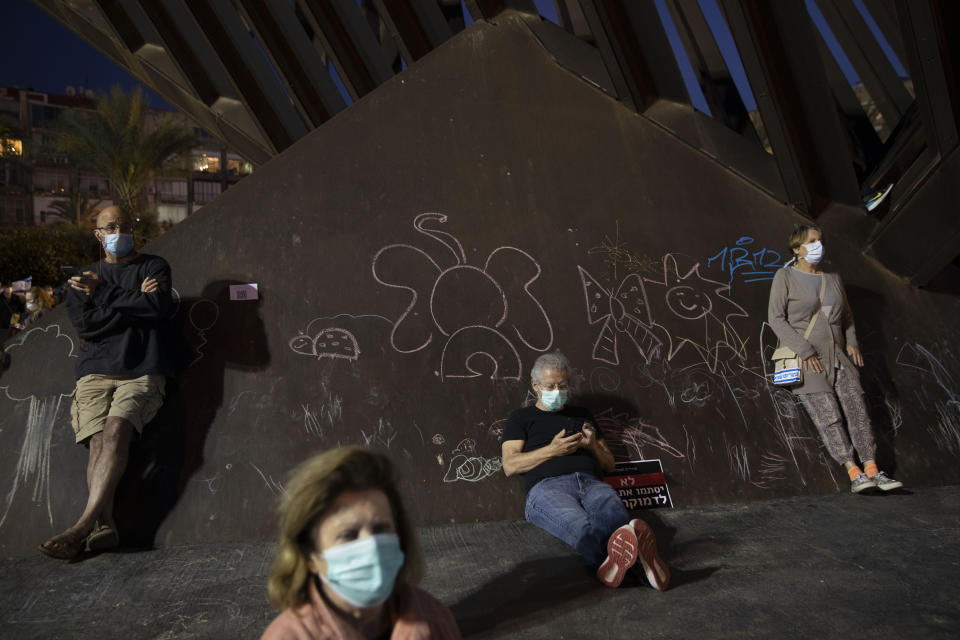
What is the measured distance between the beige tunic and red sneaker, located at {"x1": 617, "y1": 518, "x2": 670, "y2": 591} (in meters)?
2.52

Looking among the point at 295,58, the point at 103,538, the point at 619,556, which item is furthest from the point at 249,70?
the point at 619,556

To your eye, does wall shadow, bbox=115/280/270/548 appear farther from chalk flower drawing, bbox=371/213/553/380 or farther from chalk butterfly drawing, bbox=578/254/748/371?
chalk butterfly drawing, bbox=578/254/748/371

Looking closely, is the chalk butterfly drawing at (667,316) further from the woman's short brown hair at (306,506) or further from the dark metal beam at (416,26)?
the woman's short brown hair at (306,506)

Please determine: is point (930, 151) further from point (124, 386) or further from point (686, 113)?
point (124, 386)

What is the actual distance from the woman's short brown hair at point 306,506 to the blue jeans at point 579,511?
6.76ft

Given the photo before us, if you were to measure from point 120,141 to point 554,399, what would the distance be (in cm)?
3315

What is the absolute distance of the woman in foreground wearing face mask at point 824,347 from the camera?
5160 mm

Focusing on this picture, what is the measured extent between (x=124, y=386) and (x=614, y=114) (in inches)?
171

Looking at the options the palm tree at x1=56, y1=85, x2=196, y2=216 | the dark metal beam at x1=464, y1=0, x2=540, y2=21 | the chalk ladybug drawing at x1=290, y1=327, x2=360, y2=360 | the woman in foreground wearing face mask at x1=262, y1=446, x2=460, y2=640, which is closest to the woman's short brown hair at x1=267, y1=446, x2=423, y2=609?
the woman in foreground wearing face mask at x1=262, y1=446, x2=460, y2=640

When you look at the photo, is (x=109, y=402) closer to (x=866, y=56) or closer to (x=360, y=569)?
(x=360, y=569)

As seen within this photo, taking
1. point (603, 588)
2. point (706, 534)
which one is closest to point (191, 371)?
point (603, 588)

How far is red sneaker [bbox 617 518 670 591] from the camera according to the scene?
3.41 metres

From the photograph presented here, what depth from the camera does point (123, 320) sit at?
172 inches

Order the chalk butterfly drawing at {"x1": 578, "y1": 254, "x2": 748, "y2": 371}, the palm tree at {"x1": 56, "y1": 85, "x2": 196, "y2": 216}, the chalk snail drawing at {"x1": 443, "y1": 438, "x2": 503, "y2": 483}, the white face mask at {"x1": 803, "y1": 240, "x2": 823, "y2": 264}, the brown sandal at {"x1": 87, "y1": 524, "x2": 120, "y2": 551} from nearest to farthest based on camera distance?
the brown sandal at {"x1": 87, "y1": 524, "x2": 120, "y2": 551}
the chalk snail drawing at {"x1": 443, "y1": 438, "x2": 503, "y2": 483}
the white face mask at {"x1": 803, "y1": 240, "x2": 823, "y2": 264}
the chalk butterfly drawing at {"x1": 578, "y1": 254, "x2": 748, "y2": 371}
the palm tree at {"x1": 56, "y1": 85, "x2": 196, "y2": 216}
